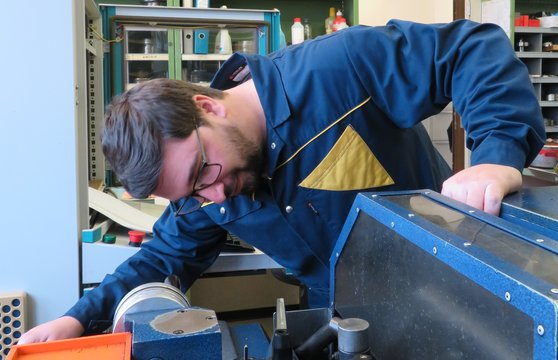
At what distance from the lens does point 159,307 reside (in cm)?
78

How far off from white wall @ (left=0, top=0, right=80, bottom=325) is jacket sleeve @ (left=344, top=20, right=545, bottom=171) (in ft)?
2.76

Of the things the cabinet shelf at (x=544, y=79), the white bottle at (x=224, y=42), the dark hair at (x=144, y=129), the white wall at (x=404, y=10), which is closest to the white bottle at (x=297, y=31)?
the white wall at (x=404, y=10)

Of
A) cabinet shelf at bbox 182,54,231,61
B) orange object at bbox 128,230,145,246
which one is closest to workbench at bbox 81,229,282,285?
orange object at bbox 128,230,145,246

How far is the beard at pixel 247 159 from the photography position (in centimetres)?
119

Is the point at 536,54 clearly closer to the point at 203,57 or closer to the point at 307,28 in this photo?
the point at 307,28

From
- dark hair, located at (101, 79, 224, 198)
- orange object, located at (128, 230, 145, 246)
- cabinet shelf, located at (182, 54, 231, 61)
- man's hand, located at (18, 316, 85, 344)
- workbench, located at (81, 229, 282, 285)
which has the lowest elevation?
man's hand, located at (18, 316, 85, 344)

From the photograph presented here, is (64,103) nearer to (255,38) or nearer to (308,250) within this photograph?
(308,250)

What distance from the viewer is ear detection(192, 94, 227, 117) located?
1.19m

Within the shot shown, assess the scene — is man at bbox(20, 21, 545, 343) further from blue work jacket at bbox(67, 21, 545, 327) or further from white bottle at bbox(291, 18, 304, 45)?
white bottle at bbox(291, 18, 304, 45)

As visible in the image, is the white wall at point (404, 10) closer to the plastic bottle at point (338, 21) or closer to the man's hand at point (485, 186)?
the plastic bottle at point (338, 21)

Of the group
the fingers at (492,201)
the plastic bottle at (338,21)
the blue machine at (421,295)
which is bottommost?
the blue machine at (421,295)

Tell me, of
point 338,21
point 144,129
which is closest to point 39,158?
point 144,129

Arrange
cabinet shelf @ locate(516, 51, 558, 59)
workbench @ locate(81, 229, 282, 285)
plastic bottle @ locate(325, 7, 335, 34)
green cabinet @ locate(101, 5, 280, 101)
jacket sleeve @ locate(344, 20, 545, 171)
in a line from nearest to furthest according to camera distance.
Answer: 1. jacket sleeve @ locate(344, 20, 545, 171)
2. workbench @ locate(81, 229, 282, 285)
3. green cabinet @ locate(101, 5, 280, 101)
4. plastic bottle @ locate(325, 7, 335, 34)
5. cabinet shelf @ locate(516, 51, 558, 59)

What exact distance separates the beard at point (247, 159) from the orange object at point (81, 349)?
58cm
